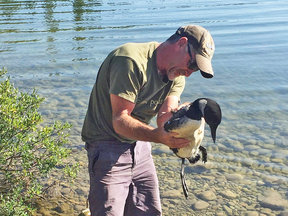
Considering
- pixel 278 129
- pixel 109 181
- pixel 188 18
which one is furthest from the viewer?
pixel 188 18

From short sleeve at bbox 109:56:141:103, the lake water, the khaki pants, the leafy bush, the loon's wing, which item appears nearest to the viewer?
short sleeve at bbox 109:56:141:103

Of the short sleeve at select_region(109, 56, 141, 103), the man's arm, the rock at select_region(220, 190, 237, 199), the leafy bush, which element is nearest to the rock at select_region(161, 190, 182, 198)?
the rock at select_region(220, 190, 237, 199)

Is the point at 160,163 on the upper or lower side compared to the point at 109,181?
lower

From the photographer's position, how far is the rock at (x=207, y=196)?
5.93m

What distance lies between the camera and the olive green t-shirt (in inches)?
132

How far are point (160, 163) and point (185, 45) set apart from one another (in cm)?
356

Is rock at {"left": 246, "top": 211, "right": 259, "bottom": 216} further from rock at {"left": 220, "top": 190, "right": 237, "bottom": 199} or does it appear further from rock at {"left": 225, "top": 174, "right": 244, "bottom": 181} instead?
rock at {"left": 225, "top": 174, "right": 244, "bottom": 181}

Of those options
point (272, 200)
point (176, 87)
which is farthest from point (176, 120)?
point (272, 200)

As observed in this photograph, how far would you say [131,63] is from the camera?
3.36m

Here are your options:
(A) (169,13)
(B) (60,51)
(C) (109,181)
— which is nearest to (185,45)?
(C) (109,181)

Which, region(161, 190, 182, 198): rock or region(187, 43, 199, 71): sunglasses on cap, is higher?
region(187, 43, 199, 71): sunglasses on cap

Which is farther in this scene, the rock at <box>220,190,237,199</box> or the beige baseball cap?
the rock at <box>220,190,237,199</box>

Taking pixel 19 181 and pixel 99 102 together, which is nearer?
pixel 99 102

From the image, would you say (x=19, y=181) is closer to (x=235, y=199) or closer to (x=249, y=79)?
(x=235, y=199)
